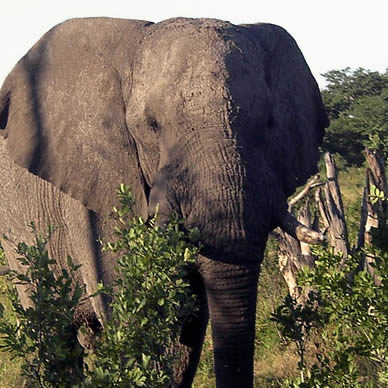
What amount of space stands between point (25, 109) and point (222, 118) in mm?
1414

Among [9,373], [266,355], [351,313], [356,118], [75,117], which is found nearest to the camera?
[351,313]

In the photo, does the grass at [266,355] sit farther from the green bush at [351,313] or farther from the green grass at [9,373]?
the green bush at [351,313]

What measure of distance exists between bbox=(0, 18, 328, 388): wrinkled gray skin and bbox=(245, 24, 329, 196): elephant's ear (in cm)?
1

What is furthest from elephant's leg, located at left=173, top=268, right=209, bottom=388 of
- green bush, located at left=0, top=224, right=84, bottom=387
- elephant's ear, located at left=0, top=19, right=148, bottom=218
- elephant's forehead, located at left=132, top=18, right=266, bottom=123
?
green bush, located at left=0, top=224, right=84, bottom=387

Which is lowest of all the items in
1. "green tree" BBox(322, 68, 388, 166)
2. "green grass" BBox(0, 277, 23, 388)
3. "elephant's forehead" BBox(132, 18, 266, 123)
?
"green tree" BBox(322, 68, 388, 166)

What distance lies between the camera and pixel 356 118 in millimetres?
18219

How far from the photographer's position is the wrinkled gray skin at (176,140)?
4375 millimetres

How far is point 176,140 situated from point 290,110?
44.0 inches

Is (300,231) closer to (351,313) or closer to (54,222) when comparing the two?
(351,313)

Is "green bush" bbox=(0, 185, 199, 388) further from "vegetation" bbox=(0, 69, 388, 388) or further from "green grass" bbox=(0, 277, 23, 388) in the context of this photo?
"green grass" bbox=(0, 277, 23, 388)

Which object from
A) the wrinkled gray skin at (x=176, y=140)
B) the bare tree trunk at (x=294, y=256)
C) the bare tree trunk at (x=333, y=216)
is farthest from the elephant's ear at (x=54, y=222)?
the bare tree trunk at (x=333, y=216)

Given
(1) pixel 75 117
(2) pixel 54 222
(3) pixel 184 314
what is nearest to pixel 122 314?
(3) pixel 184 314

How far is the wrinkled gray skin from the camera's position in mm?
4375

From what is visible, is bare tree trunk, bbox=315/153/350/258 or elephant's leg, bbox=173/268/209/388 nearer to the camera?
elephant's leg, bbox=173/268/209/388
